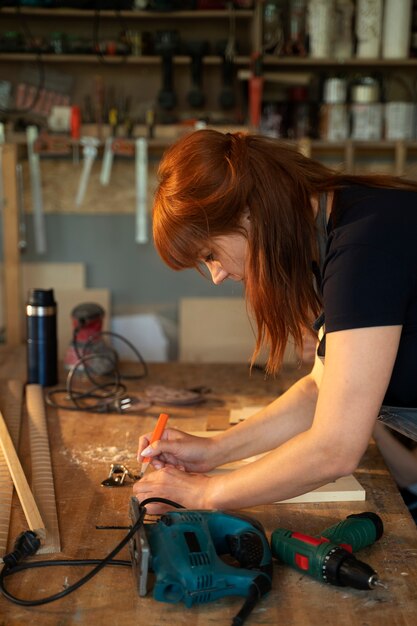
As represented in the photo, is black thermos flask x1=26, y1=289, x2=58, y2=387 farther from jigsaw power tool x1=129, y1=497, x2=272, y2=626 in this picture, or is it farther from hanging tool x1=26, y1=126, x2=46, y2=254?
hanging tool x1=26, y1=126, x2=46, y2=254

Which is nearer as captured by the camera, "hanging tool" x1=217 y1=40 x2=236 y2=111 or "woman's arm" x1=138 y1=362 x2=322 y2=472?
"woman's arm" x1=138 y1=362 x2=322 y2=472

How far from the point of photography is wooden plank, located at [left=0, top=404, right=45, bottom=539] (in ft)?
4.57

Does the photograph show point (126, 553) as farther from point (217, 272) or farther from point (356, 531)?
point (217, 272)

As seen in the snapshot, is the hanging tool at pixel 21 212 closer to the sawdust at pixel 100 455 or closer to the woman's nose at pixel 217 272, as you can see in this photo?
the sawdust at pixel 100 455

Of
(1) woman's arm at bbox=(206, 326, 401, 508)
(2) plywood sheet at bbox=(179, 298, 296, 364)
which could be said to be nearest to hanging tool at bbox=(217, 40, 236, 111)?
(2) plywood sheet at bbox=(179, 298, 296, 364)

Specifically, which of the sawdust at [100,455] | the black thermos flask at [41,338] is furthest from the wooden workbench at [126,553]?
the black thermos flask at [41,338]

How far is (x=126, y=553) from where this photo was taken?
1.33 meters

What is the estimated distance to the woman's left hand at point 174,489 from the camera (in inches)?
55.7

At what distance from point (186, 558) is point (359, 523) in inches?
13.7

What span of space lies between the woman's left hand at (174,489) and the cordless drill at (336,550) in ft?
0.55

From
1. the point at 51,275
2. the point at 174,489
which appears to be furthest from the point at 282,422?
the point at 51,275

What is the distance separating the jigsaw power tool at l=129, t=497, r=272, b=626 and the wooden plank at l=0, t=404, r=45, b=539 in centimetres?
22

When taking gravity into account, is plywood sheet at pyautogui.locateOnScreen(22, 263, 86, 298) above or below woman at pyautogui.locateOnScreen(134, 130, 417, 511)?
below

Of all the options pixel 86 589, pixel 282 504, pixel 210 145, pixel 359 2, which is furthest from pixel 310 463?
pixel 359 2
